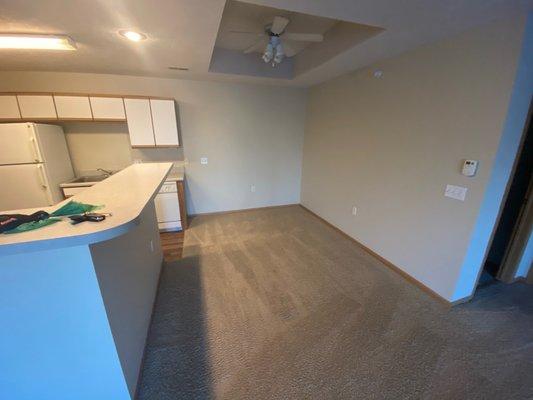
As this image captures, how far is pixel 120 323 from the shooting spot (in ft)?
4.05

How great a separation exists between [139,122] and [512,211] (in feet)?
16.0

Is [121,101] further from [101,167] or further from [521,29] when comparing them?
[521,29]

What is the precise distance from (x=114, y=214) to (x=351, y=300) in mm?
2148

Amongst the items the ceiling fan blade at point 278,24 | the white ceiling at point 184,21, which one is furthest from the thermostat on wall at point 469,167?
the ceiling fan blade at point 278,24

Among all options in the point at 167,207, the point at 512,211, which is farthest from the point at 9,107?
the point at 512,211

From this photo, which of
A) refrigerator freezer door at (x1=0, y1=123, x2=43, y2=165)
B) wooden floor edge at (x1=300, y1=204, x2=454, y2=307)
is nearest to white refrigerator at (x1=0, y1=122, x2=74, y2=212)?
refrigerator freezer door at (x1=0, y1=123, x2=43, y2=165)

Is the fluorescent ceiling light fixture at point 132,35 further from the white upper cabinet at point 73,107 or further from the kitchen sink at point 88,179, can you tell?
the kitchen sink at point 88,179

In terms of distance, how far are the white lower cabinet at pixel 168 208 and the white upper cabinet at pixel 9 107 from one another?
1.89 metres

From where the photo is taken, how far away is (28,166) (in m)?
2.76

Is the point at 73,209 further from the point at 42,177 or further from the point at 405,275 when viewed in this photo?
the point at 405,275

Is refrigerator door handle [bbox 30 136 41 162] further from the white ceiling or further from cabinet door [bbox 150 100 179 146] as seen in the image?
cabinet door [bbox 150 100 179 146]

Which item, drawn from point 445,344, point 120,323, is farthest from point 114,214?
point 445,344

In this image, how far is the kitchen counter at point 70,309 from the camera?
882mm

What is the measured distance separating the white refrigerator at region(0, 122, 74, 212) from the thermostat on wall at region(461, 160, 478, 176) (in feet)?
15.0
